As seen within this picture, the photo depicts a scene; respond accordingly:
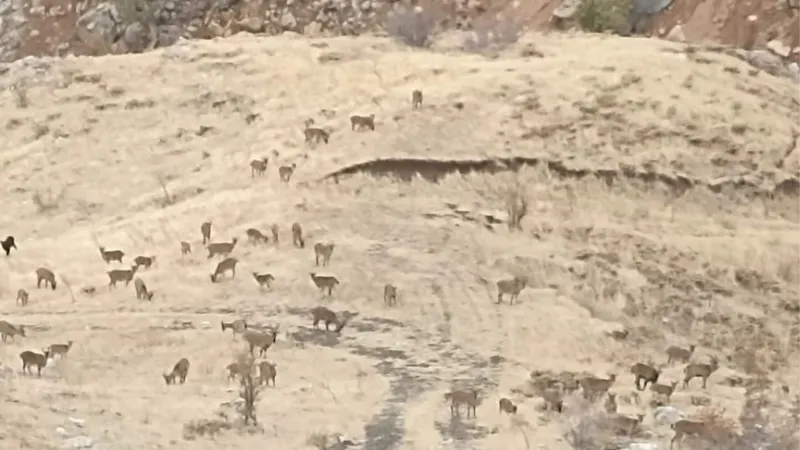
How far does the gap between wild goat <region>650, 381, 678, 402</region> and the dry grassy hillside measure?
0.16m

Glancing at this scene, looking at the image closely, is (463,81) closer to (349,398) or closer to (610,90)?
(610,90)

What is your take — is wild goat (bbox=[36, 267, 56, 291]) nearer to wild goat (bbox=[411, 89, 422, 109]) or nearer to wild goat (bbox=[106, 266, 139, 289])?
wild goat (bbox=[106, 266, 139, 289])

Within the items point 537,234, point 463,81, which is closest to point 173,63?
point 463,81

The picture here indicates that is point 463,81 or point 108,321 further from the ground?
point 463,81

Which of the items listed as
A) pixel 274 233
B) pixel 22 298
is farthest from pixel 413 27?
pixel 22 298

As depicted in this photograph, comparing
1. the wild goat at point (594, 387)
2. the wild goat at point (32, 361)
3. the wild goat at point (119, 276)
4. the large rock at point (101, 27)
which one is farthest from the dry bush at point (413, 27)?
the wild goat at point (32, 361)

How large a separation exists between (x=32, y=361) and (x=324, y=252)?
11.0 feet

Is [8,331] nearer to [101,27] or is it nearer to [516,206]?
[516,206]

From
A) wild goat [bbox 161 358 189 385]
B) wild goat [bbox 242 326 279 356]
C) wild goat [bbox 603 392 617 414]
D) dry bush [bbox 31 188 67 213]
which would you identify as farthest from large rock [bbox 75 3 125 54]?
wild goat [bbox 603 392 617 414]

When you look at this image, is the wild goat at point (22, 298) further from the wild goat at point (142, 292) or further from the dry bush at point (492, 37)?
the dry bush at point (492, 37)

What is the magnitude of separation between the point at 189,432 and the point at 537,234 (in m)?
5.48

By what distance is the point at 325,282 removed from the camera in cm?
1144

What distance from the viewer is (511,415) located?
9008mm

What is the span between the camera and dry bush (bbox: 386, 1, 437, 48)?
58.7 feet
